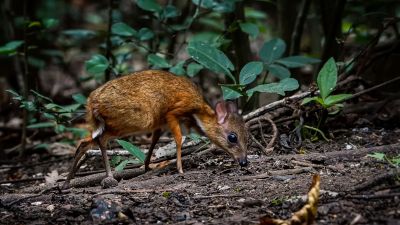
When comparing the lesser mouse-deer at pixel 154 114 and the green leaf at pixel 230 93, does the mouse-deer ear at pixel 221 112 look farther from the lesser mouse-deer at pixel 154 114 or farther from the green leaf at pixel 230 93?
the green leaf at pixel 230 93

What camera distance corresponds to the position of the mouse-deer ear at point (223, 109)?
19.7 ft

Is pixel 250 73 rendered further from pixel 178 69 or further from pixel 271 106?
pixel 178 69

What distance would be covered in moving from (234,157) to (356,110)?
6.23 ft

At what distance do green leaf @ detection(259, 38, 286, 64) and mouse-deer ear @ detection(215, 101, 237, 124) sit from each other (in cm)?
86

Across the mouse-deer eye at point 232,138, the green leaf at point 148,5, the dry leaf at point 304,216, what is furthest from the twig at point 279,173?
the green leaf at point 148,5

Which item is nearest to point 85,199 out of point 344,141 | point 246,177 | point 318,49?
point 246,177

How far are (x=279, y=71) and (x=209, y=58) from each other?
1.13 meters

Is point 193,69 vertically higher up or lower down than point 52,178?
higher up

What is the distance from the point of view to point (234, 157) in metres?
5.66

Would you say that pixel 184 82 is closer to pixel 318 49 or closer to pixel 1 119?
pixel 318 49

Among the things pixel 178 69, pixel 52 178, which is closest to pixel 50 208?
pixel 52 178

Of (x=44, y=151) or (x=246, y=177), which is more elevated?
(x=246, y=177)

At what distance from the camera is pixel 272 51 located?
262 inches

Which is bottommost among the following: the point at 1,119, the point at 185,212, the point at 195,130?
the point at 1,119
